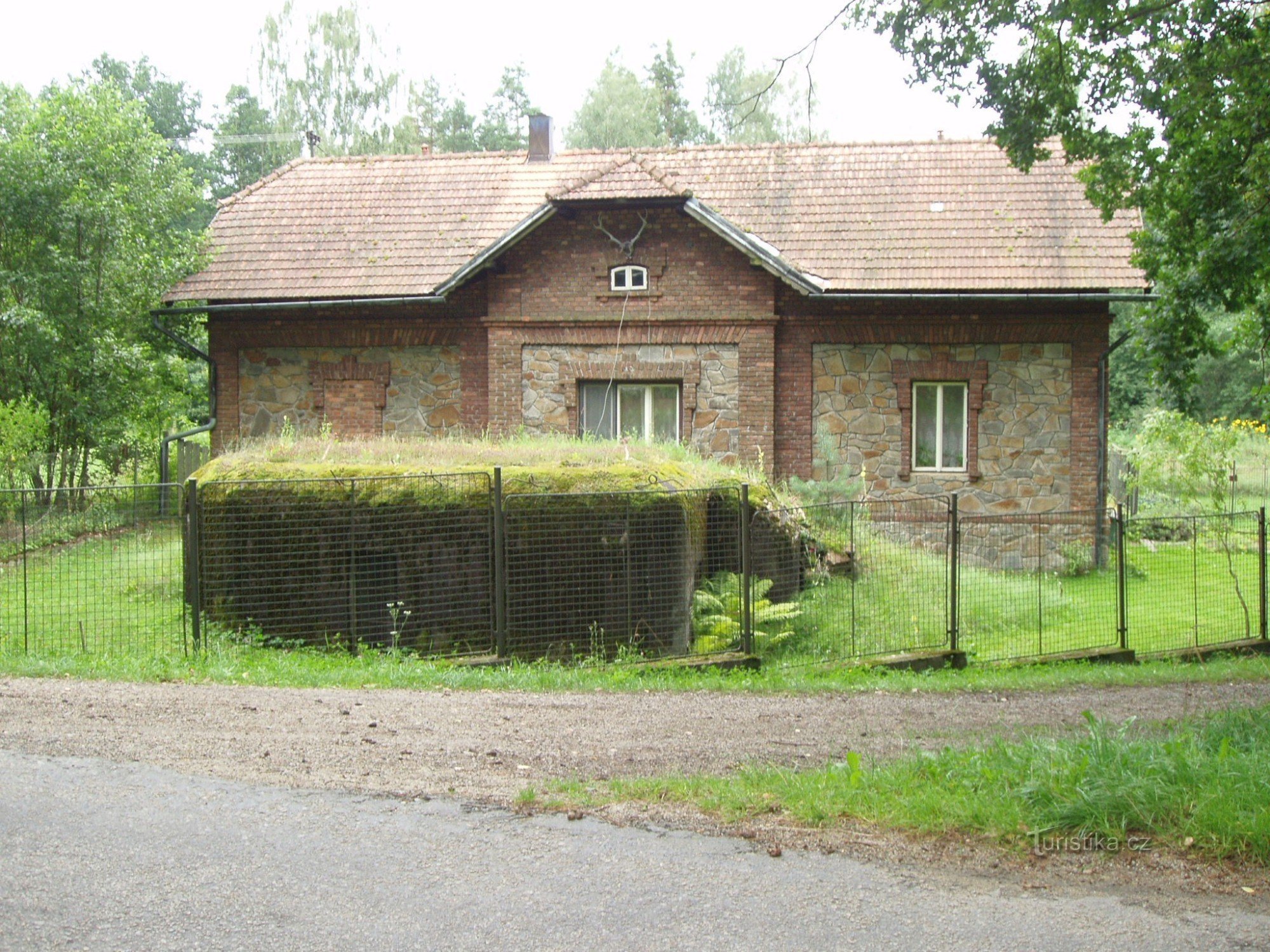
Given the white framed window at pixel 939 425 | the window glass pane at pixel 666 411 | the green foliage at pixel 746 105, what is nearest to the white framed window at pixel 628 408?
the window glass pane at pixel 666 411

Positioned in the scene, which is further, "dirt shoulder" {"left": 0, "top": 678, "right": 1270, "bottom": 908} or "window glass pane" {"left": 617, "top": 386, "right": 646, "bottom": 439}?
"window glass pane" {"left": 617, "top": 386, "right": 646, "bottom": 439}

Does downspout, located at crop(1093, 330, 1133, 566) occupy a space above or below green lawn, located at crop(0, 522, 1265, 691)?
above

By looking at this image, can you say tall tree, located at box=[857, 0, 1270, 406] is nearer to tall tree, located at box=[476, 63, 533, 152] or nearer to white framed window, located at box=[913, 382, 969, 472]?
white framed window, located at box=[913, 382, 969, 472]

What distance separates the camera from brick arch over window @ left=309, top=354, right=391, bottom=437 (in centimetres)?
1970

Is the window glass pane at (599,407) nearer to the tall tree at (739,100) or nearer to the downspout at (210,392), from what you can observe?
the downspout at (210,392)

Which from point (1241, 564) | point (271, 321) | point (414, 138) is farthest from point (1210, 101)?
point (414, 138)

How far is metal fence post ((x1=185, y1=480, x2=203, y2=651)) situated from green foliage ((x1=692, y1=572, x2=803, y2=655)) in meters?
4.43

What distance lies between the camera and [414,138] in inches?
1640

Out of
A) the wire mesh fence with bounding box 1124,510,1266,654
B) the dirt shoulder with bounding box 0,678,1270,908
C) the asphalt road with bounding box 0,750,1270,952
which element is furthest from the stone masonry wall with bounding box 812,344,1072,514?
the asphalt road with bounding box 0,750,1270,952

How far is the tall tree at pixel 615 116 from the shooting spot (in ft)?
142

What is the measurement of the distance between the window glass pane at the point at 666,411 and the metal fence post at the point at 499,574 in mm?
8747

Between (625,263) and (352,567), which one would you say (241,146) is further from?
(352,567)

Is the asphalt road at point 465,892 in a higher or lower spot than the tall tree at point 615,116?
lower

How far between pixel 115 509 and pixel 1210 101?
435 inches
